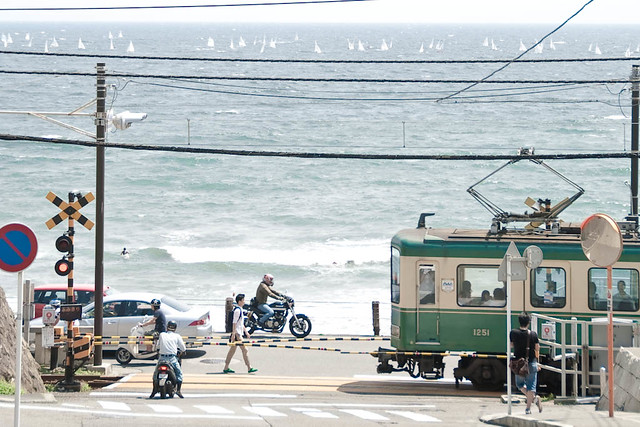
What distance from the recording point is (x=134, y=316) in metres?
22.7

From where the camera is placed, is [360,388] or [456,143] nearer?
[360,388]

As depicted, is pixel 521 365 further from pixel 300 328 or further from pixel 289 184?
pixel 289 184

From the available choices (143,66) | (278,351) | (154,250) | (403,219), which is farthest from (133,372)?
(143,66)

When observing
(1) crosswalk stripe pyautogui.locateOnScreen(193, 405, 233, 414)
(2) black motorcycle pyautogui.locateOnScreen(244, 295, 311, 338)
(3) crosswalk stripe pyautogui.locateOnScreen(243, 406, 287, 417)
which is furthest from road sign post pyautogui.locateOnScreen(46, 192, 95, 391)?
(2) black motorcycle pyautogui.locateOnScreen(244, 295, 311, 338)

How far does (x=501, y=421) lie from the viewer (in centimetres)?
1471

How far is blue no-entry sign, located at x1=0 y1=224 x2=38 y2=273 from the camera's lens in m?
11.2

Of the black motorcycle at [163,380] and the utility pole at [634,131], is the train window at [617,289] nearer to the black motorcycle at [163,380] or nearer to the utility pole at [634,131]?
the utility pole at [634,131]

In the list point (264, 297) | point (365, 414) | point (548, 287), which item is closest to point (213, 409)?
point (365, 414)

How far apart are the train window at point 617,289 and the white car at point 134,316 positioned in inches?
337

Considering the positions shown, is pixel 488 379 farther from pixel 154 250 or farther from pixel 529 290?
pixel 154 250

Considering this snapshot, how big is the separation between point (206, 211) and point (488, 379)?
4012 centimetres

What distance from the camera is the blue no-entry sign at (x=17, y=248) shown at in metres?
11.2

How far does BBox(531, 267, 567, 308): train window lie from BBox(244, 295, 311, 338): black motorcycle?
7581 millimetres

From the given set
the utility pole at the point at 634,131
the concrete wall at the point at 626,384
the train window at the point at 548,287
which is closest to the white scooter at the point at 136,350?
the train window at the point at 548,287
